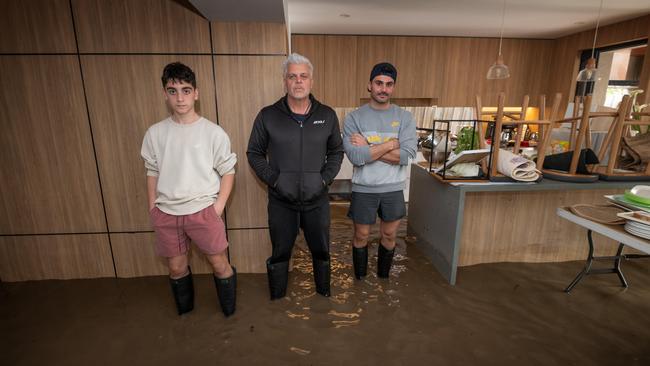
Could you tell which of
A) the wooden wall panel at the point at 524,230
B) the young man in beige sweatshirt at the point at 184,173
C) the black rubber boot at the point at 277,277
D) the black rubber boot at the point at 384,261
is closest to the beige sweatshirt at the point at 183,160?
the young man in beige sweatshirt at the point at 184,173

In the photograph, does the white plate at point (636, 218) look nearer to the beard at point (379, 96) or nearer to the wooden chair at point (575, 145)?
the wooden chair at point (575, 145)

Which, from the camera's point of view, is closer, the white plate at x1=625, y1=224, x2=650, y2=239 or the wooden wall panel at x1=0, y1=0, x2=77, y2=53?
the white plate at x1=625, y1=224, x2=650, y2=239

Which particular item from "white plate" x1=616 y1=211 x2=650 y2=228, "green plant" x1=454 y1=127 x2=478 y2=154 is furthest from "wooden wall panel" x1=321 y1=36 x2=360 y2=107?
"white plate" x1=616 y1=211 x2=650 y2=228

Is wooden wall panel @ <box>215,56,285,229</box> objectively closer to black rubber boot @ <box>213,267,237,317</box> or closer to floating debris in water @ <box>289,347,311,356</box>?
black rubber boot @ <box>213,267,237,317</box>

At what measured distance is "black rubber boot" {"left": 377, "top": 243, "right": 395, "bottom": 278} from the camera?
250 centimetres

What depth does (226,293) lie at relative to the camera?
210 centimetres

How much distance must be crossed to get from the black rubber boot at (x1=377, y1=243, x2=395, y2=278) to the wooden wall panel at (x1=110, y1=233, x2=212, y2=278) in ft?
4.46

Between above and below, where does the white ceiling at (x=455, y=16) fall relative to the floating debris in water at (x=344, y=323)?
above

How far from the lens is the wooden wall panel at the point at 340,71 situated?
20.3ft

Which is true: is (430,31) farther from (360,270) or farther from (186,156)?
(186,156)

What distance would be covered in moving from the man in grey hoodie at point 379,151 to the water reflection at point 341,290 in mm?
412

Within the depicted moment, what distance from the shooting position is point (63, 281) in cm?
257

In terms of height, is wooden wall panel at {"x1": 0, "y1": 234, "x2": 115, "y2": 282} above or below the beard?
below

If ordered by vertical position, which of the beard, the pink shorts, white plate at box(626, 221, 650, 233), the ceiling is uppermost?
the ceiling
